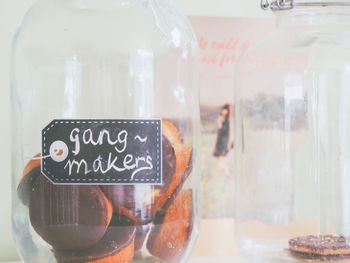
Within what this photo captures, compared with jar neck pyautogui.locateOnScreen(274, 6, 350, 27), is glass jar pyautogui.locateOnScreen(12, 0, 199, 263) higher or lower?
lower

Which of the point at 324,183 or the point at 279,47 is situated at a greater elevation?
the point at 279,47

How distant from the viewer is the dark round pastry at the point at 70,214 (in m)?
0.56

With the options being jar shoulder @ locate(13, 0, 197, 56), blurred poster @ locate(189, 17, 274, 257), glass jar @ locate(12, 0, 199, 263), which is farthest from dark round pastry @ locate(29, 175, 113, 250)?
blurred poster @ locate(189, 17, 274, 257)

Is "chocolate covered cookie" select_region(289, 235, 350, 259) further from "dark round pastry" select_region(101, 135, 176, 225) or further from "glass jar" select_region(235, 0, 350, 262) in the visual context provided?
"dark round pastry" select_region(101, 135, 176, 225)

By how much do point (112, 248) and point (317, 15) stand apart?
0.41 meters

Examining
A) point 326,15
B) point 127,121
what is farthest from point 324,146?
point 127,121

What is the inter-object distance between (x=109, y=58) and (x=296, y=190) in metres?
0.30

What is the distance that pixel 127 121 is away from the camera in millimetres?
573

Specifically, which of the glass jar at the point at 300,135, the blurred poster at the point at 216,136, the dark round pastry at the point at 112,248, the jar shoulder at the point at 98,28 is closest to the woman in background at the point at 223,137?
the blurred poster at the point at 216,136

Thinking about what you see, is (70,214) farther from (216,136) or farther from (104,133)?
(216,136)

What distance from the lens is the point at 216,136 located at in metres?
0.87

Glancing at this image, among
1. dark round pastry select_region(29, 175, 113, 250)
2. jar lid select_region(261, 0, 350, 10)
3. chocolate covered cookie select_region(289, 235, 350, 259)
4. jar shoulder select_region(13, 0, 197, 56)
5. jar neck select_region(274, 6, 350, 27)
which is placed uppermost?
jar lid select_region(261, 0, 350, 10)

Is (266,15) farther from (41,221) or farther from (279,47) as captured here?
(41,221)

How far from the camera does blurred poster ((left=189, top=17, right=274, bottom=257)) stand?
0.86m
